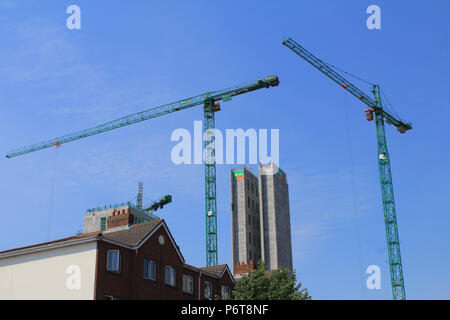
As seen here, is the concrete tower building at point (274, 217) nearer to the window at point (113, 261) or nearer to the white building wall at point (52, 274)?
the window at point (113, 261)

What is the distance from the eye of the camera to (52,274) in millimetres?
38906

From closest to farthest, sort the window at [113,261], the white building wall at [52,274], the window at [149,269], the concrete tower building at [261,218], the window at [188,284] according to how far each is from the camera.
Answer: the white building wall at [52,274]
the window at [113,261]
the window at [149,269]
the window at [188,284]
the concrete tower building at [261,218]

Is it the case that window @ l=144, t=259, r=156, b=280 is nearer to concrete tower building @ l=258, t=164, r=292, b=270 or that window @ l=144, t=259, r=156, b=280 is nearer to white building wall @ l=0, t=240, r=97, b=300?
white building wall @ l=0, t=240, r=97, b=300

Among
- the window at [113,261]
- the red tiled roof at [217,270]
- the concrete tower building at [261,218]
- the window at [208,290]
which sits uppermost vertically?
the concrete tower building at [261,218]

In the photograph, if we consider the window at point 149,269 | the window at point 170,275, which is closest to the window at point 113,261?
the window at point 149,269

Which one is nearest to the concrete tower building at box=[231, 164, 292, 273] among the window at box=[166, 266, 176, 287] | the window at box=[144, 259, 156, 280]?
the window at box=[166, 266, 176, 287]

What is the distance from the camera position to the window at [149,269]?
4247cm

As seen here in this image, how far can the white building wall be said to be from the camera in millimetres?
37656

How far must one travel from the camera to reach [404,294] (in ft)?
349

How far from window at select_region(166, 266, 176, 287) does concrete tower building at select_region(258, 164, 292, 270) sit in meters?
111

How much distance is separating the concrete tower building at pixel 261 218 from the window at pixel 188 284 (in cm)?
10260
